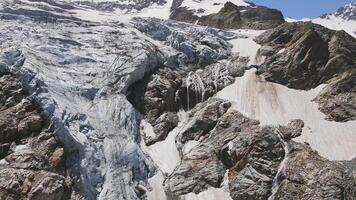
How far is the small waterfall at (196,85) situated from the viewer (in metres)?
47.3

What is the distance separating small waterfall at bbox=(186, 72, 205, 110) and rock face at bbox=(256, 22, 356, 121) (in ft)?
20.2

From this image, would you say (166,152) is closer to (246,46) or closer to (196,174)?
(196,174)

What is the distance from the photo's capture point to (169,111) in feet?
150

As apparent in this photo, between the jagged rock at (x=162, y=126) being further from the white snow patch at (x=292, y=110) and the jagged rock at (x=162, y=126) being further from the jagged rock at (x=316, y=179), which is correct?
the jagged rock at (x=316, y=179)

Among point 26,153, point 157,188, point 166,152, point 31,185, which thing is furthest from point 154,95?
point 31,185

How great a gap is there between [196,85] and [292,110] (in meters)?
9.54

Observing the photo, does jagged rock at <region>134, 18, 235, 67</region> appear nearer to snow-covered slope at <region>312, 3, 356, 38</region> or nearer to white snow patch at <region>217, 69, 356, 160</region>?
white snow patch at <region>217, 69, 356, 160</region>

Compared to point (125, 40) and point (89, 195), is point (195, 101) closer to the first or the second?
point (125, 40)

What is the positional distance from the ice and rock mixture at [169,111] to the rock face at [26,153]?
85 millimetres

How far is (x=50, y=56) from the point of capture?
4638 cm

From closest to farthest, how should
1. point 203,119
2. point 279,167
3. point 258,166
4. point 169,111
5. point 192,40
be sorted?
point 279,167, point 258,166, point 203,119, point 169,111, point 192,40

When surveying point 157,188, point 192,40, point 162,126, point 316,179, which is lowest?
point 157,188

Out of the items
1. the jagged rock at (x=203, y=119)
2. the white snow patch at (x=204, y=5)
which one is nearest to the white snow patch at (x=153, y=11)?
the white snow patch at (x=204, y=5)

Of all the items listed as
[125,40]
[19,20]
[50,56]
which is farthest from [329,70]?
[19,20]
